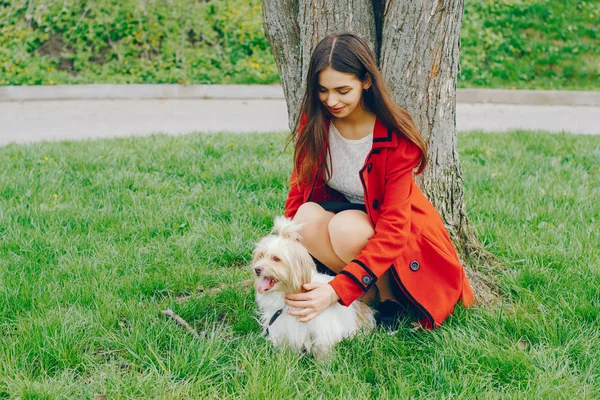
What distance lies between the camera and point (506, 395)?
7.72 ft

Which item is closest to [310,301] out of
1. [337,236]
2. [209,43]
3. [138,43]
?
[337,236]

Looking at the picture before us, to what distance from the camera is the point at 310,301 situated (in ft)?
7.99

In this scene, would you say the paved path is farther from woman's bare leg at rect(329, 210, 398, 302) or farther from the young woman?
woman's bare leg at rect(329, 210, 398, 302)

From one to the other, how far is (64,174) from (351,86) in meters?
3.31

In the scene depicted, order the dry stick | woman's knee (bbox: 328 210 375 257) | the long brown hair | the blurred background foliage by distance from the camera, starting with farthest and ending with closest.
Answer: the blurred background foliage → the dry stick → woman's knee (bbox: 328 210 375 257) → the long brown hair

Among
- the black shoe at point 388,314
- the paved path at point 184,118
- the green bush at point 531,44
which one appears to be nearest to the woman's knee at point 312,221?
the black shoe at point 388,314

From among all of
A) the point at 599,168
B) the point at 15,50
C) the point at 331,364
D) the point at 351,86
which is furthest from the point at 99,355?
the point at 15,50

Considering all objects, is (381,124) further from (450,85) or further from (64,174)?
(64,174)

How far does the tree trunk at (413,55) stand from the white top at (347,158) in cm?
43

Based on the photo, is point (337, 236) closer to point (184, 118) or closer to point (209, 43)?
point (184, 118)

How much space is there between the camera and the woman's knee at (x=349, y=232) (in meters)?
2.73

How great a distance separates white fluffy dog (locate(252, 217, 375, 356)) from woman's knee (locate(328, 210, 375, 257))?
17cm

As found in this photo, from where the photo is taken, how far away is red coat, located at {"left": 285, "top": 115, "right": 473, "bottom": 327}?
2.59 meters

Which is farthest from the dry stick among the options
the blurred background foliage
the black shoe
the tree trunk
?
the blurred background foliage
